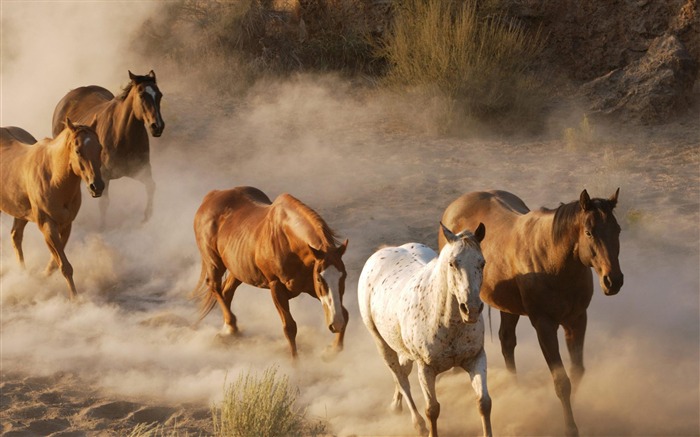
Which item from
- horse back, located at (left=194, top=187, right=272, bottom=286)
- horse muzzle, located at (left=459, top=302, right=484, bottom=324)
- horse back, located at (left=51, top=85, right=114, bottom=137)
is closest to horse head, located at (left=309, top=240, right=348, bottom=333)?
horse back, located at (left=194, top=187, right=272, bottom=286)

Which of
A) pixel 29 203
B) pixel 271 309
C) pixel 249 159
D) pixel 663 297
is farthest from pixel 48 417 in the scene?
pixel 249 159

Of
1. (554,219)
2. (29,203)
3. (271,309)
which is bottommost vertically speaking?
(271,309)

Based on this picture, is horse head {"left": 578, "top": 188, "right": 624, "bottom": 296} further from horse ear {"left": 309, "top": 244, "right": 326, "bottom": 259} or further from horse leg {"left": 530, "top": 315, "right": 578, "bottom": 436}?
horse ear {"left": 309, "top": 244, "right": 326, "bottom": 259}

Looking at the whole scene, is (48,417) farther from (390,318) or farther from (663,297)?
(663,297)

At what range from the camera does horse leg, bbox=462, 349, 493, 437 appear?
6164mm

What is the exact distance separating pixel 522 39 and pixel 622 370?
8.03 meters

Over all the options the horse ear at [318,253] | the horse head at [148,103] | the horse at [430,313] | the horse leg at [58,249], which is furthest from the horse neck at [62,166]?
the horse at [430,313]

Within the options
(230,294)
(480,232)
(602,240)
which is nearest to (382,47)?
(230,294)

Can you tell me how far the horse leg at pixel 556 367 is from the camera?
22.4 feet

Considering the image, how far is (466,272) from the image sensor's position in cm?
576

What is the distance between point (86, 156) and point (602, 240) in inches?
213

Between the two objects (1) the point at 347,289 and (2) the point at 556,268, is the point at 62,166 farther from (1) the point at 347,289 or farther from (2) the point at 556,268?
(2) the point at 556,268

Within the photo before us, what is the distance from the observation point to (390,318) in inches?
262

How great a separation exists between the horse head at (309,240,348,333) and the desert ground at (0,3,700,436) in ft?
2.22
